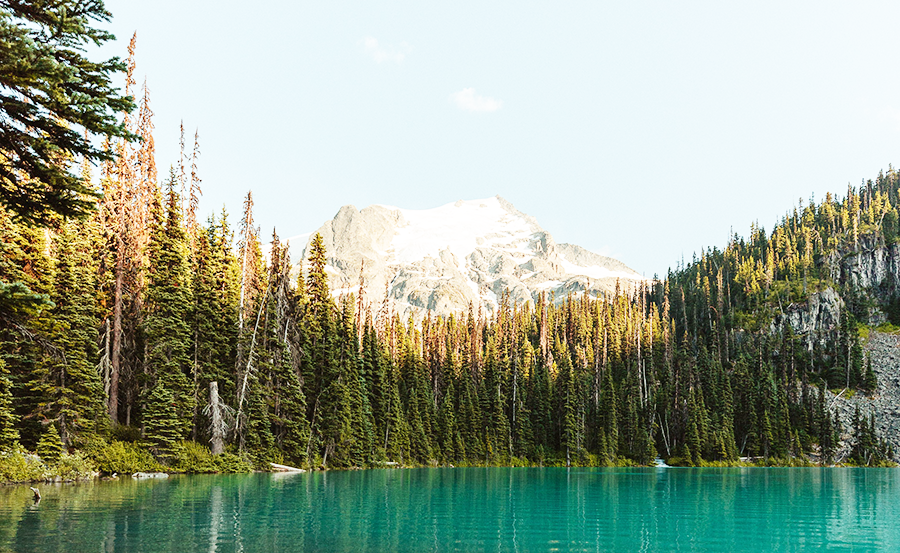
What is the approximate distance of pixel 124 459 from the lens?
46.7 m

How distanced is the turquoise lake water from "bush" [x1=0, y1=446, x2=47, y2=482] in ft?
6.67

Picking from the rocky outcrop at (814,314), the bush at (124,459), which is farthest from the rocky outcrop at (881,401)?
the bush at (124,459)

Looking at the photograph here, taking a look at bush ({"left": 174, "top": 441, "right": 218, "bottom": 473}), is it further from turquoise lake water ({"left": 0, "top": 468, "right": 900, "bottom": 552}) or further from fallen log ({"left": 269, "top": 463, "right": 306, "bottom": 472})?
fallen log ({"left": 269, "top": 463, "right": 306, "bottom": 472})

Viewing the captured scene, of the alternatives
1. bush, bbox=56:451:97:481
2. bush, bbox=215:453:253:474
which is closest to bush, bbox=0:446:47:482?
bush, bbox=56:451:97:481

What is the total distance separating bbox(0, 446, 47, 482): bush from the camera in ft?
119

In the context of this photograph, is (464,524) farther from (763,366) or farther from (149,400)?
(763,366)

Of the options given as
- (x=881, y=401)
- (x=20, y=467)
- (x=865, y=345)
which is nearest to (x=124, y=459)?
(x=20, y=467)

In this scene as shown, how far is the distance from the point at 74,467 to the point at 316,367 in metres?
39.1

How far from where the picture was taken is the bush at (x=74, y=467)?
133 feet

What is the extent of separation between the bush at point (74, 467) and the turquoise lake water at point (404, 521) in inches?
88.6

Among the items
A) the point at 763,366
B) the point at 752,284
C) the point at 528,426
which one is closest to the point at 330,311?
the point at 528,426

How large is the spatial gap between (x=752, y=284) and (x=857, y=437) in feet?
221

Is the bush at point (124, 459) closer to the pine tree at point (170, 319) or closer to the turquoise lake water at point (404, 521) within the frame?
the pine tree at point (170, 319)

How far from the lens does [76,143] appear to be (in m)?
14.4
